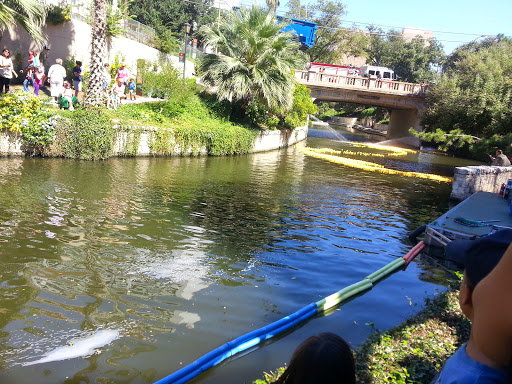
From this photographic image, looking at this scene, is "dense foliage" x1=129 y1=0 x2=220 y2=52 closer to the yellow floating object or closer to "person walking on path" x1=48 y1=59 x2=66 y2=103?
the yellow floating object

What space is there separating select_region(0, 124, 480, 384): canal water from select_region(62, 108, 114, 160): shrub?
878 millimetres

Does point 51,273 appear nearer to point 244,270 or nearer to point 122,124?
point 244,270

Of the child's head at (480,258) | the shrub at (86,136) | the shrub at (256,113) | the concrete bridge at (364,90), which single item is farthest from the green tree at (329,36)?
the child's head at (480,258)

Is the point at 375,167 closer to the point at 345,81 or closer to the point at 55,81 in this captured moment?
the point at 55,81

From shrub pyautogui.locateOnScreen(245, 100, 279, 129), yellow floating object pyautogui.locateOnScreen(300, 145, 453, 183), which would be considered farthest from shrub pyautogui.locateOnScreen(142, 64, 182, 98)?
yellow floating object pyautogui.locateOnScreen(300, 145, 453, 183)

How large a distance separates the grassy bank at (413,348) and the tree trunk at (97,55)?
15669 millimetres

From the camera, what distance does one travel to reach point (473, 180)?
1727cm

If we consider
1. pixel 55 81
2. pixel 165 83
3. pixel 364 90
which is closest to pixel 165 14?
pixel 364 90

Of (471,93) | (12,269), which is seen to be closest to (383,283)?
(12,269)

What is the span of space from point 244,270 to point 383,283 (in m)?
2.54

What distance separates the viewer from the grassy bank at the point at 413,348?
4488mm

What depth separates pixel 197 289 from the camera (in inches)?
277

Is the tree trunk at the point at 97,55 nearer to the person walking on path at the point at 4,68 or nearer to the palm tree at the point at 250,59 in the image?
the person walking on path at the point at 4,68

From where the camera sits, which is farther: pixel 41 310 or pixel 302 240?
pixel 302 240
